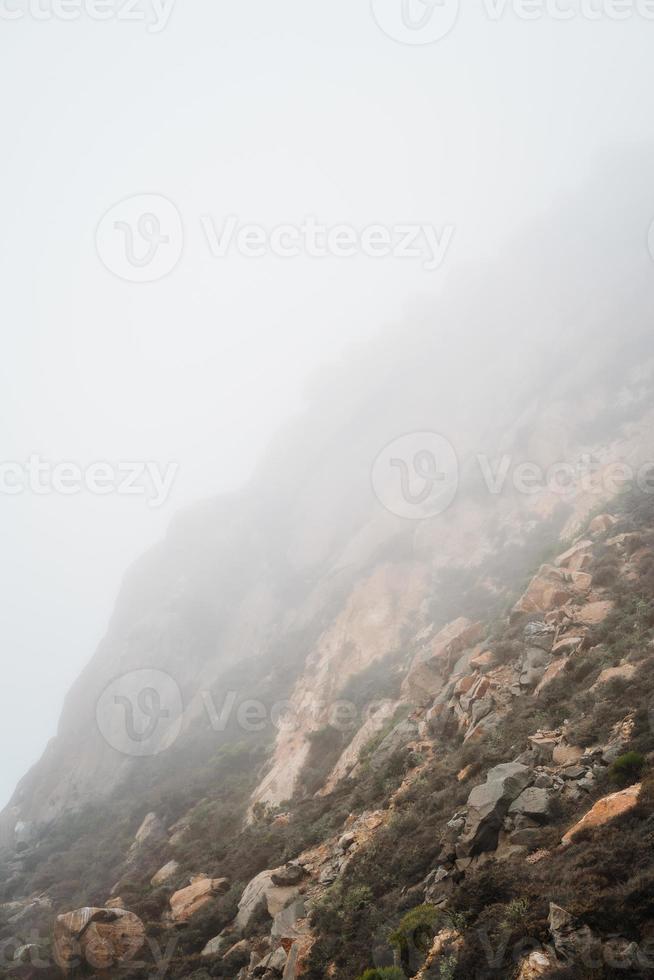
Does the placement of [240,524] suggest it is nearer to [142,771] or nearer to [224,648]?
[224,648]

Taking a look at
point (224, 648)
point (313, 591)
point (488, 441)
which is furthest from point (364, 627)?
point (488, 441)

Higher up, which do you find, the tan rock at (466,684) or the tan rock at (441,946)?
the tan rock at (441,946)

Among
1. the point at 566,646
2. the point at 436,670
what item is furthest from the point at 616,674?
the point at 436,670

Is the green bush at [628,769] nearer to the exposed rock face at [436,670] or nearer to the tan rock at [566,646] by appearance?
the tan rock at [566,646]

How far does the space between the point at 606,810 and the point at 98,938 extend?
491 inches

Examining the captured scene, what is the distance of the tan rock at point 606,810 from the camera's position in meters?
7.05

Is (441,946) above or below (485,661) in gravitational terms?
above

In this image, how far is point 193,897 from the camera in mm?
12844

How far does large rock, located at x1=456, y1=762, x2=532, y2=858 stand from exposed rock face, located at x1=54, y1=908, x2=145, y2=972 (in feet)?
30.2

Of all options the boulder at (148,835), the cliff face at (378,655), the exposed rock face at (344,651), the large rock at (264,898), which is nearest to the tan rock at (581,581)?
the cliff face at (378,655)

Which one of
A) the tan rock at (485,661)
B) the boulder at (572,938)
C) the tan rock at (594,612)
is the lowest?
the tan rock at (485,661)

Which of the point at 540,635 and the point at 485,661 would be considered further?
the point at 485,661

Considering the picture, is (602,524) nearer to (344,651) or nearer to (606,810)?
(606,810)

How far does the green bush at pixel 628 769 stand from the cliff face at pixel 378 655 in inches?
26.9
